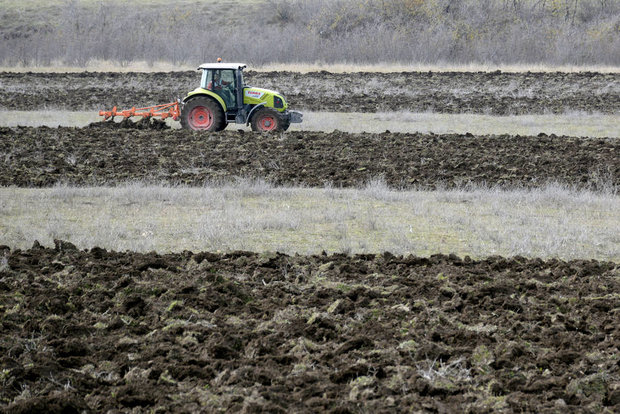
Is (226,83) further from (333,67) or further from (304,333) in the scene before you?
(333,67)

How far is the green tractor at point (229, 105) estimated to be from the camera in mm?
20859

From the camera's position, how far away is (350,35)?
5303 centimetres

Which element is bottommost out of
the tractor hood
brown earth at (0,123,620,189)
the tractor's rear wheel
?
brown earth at (0,123,620,189)

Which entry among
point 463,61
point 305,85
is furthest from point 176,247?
point 463,61

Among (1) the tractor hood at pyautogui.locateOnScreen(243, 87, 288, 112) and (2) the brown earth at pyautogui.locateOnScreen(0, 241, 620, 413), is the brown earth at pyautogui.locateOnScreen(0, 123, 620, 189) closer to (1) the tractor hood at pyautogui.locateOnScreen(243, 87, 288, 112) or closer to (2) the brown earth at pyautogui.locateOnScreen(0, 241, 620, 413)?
(1) the tractor hood at pyautogui.locateOnScreen(243, 87, 288, 112)

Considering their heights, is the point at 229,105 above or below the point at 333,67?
below

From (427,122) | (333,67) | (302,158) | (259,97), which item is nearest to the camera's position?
(302,158)

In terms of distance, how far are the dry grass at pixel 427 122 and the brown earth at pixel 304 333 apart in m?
14.0

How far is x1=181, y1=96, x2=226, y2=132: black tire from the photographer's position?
69.1 ft

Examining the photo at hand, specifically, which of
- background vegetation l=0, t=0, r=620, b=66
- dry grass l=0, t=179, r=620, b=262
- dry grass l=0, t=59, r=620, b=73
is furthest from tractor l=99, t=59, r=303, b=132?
background vegetation l=0, t=0, r=620, b=66

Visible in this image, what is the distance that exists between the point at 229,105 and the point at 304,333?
47.6 ft

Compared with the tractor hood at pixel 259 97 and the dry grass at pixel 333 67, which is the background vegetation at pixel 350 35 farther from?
the tractor hood at pixel 259 97

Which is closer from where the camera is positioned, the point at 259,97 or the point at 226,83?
the point at 226,83

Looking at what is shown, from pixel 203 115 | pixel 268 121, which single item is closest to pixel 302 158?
pixel 268 121
